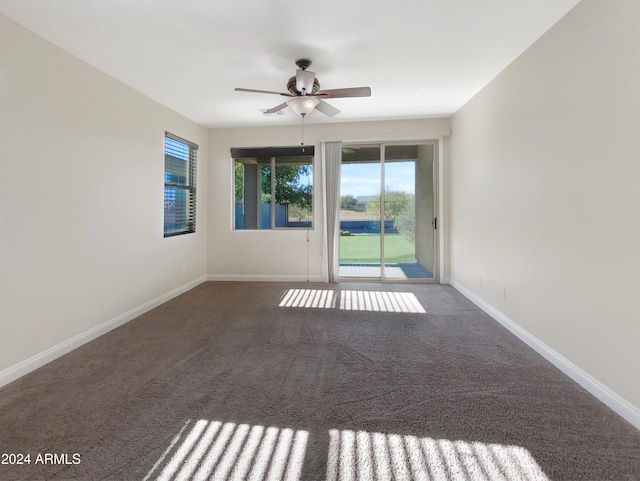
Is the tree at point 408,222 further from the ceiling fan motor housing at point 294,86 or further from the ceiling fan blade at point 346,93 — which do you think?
the ceiling fan motor housing at point 294,86

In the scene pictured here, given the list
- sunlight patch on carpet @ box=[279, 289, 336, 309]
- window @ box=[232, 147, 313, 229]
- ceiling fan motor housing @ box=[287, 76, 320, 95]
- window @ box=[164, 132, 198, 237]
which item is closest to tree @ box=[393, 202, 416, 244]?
window @ box=[232, 147, 313, 229]

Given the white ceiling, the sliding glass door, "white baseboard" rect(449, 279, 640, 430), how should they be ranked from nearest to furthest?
"white baseboard" rect(449, 279, 640, 430) < the white ceiling < the sliding glass door

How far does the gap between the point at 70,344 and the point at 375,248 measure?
412 centimetres

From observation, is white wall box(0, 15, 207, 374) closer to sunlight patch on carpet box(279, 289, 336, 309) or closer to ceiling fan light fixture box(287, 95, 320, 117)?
sunlight patch on carpet box(279, 289, 336, 309)

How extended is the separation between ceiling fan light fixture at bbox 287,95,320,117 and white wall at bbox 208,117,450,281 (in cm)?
196

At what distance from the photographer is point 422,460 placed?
4.86 ft

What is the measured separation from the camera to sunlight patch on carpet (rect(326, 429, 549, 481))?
4.59 feet

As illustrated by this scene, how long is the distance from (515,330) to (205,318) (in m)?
3.18

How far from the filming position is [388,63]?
3.01 meters

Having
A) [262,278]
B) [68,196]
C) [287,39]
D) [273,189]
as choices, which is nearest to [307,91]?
[287,39]

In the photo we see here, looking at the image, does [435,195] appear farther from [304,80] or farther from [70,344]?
[70,344]

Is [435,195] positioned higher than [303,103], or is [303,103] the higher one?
[303,103]

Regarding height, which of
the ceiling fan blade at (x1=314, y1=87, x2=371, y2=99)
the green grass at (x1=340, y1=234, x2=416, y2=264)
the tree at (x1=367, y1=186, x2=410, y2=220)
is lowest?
the green grass at (x1=340, y1=234, x2=416, y2=264)

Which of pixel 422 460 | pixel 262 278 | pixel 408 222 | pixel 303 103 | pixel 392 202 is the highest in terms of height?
pixel 303 103
